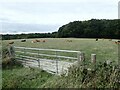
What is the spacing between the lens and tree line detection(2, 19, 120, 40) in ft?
151

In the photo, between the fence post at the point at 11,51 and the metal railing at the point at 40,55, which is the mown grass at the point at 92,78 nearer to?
the metal railing at the point at 40,55

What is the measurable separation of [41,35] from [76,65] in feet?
121

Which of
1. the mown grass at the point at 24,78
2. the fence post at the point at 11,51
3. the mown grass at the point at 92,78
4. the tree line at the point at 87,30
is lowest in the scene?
the mown grass at the point at 24,78

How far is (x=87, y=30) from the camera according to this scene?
158 ft

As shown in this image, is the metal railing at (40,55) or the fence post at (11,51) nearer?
the metal railing at (40,55)

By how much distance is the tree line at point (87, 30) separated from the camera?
46.1 m

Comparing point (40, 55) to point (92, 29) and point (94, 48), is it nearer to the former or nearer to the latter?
point (94, 48)

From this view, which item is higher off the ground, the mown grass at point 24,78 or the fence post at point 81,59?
the fence post at point 81,59

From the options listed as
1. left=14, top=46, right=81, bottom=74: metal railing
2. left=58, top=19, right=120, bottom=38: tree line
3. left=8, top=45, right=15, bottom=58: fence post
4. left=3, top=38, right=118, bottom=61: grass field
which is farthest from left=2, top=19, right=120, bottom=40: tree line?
left=14, top=46, right=81, bottom=74: metal railing

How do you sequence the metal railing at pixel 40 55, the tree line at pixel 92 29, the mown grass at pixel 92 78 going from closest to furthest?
the mown grass at pixel 92 78, the metal railing at pixel 40 55, the tree line at pixel 92 29

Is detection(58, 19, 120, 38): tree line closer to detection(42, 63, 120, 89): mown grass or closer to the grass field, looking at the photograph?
the grass field

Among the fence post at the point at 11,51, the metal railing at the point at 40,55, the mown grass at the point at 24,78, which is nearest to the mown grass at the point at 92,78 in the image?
the mown grass at the point at 24,78

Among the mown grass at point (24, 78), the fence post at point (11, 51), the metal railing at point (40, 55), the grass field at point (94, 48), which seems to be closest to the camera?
the mown grass at point (24, 78)

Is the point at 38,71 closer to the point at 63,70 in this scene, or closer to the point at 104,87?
the point at 63,70
